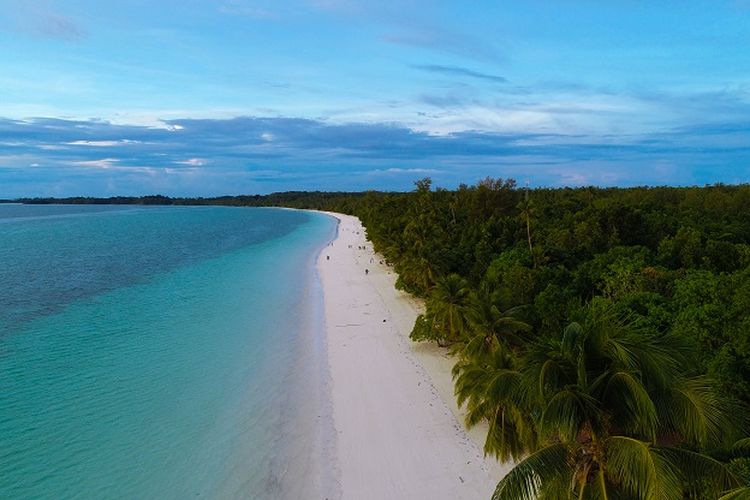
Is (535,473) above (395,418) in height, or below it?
above

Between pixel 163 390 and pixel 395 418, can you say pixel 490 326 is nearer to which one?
pixel 395 418

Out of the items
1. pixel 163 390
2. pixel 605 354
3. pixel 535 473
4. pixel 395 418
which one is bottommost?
pixel 163 390

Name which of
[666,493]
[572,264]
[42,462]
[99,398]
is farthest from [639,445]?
[572,264]

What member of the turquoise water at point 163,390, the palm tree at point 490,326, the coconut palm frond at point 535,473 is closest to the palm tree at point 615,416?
the coconut palm frond at point 535,473

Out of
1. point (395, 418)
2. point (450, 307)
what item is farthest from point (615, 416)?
point (450, 307)

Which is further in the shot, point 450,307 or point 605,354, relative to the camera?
point 450,307

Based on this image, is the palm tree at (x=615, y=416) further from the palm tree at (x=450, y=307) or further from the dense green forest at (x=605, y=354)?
the palm tree at (x=450, y=307)
